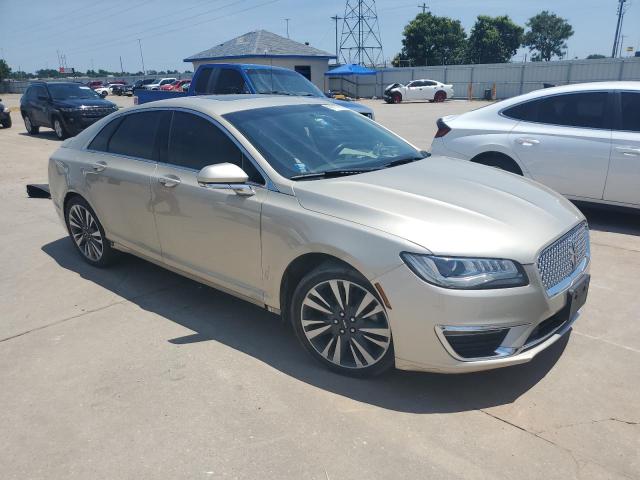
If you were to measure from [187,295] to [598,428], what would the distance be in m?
3.21

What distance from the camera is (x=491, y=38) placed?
7031 centimetres

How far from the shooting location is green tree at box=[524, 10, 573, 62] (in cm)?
8606

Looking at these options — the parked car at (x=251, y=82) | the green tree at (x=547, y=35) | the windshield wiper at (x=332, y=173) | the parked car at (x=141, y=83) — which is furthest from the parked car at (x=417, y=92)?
the green tree at (x=547, y=35)

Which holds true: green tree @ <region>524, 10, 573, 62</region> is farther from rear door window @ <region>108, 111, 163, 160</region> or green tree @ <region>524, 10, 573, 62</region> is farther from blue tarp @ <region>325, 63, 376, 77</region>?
rear door window @ <region>108, 111, 163, 160</region>

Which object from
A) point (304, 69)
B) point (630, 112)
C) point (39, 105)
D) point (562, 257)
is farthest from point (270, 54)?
point (562, 257)

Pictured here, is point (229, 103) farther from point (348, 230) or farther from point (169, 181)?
point (348, 230)

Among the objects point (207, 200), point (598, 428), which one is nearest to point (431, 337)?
point (598, 428)

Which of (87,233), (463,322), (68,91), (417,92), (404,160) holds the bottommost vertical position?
(417,92)

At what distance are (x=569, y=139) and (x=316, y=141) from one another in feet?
11.6

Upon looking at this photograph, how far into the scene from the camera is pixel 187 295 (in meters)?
4.58

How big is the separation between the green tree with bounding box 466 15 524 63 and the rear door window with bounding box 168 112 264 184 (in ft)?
243

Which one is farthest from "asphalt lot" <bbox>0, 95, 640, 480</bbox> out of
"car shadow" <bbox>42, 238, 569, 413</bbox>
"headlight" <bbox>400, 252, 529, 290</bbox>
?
"headlight" <bbox>400, 252, 529, 290</bbox>

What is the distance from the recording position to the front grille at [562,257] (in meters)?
2.91

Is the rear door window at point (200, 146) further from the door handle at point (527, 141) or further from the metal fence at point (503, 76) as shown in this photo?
the metal fence at point (503, 76)
